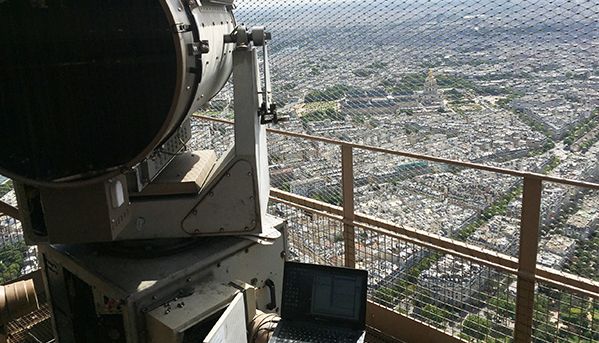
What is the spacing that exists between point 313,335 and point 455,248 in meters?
0.98

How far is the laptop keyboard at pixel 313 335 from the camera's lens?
2006 millimetres

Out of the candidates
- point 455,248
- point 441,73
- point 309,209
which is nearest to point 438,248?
point 455,248

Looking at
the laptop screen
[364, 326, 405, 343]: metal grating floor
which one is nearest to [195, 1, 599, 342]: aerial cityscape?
[364, 326, 405, 343]: metal grating floor

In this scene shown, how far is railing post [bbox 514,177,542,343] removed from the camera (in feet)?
7.42

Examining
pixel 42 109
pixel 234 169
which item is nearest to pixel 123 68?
pixel 42 109

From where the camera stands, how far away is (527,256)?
2.33 m

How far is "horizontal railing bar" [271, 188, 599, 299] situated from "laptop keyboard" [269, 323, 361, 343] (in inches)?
32.4

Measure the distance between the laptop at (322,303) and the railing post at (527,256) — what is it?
0.79 meters

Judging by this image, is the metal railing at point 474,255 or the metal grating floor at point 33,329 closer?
the metal railing at point 474,255

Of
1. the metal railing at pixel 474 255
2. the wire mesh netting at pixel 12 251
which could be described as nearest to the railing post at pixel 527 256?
the metal railing at pixel 474 255

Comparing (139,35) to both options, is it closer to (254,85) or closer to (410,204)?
(254,85)

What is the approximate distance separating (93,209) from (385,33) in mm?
2506

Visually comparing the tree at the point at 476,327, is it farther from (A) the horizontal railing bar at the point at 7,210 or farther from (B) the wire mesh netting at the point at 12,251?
(B) the wire mesh netting at the point at 12,251

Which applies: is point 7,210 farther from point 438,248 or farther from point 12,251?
point 438,248
